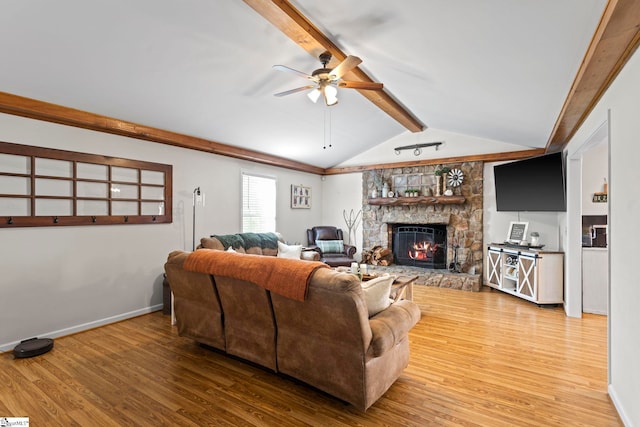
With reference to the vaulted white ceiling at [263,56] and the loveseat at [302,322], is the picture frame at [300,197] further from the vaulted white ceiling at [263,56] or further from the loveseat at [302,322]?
the loveseat at [302,322]

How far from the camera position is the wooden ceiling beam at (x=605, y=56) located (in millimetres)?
1649

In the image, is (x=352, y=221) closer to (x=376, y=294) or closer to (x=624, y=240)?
(x=376, y=294)

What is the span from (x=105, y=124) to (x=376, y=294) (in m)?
3.65

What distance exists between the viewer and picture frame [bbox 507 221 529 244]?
5.20 metres

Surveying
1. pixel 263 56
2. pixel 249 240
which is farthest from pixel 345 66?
pixel 249 240

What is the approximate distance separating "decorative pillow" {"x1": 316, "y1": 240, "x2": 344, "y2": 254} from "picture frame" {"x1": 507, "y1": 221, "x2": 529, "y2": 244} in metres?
3.05

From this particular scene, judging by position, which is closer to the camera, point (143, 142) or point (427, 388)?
point (427, 388)

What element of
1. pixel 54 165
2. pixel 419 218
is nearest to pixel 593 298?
pixel 419 218

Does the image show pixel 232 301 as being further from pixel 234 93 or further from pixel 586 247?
pixel 586 247

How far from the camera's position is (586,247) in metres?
4.29

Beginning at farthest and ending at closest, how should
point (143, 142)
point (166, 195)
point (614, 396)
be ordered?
point (166, 195) < point (143, 142) < point (614, 396)

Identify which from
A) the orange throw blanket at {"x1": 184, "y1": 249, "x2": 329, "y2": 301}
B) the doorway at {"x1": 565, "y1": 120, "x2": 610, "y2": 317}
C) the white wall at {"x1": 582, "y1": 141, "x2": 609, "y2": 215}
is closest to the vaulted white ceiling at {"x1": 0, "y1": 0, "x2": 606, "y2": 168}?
the doorway at {"x1": 565, "y1": 120, "x2": 610, "y2": 317}

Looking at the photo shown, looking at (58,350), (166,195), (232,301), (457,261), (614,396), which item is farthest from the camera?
(457,261)

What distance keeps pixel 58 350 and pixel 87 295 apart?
0.72 meters
